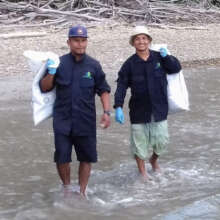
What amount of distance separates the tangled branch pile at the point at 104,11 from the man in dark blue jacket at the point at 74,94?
13516mm

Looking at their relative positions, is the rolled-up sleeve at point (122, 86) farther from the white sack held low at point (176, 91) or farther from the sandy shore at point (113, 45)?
the sandy shore at point (113, 45)

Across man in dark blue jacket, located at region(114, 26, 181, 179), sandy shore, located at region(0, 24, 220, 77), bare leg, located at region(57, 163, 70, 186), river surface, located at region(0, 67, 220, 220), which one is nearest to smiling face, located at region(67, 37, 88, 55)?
man in dark blue jacket, located at region(114, 26, 181, 179)

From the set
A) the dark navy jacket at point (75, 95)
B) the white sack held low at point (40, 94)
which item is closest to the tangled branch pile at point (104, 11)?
the white sack held low at point (40, 94)

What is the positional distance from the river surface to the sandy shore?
4559 millimetres

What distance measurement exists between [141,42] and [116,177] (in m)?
1.55

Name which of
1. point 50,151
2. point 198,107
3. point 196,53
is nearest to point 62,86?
point 50,151

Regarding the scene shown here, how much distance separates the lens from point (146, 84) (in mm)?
6309

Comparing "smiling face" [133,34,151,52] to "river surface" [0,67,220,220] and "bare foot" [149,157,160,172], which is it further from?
"river surface" [0,67,220,220]

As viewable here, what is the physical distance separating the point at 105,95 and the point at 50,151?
7.07ft

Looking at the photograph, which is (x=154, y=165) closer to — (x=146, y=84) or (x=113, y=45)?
(x=146, y=84)

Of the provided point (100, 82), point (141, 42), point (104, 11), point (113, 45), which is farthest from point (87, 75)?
point (104, 11)

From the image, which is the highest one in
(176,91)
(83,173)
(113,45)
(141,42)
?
(141,42)

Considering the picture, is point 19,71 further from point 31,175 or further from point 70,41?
point 70,41

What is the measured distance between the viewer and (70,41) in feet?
18.7
